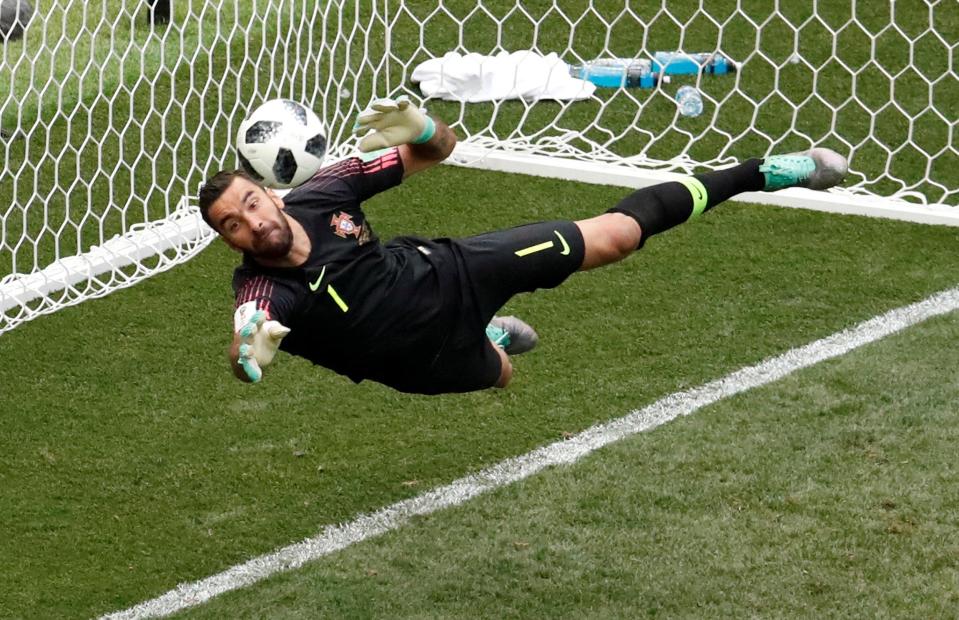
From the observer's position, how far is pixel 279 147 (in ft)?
17.0

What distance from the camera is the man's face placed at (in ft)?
16.5

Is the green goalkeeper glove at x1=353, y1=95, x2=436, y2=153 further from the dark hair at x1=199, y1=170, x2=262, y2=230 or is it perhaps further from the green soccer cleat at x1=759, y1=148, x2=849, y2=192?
the green soccer cleat at x1=759, y1=148, x2=849, y2=192

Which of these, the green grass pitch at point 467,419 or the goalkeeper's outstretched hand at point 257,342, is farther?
the green grass pitch at point 467,419

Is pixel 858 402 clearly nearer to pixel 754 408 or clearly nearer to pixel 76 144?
pixel 754 408

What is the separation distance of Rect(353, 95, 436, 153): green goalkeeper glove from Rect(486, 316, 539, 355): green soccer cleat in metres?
1.16

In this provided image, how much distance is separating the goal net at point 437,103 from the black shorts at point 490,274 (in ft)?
8.42

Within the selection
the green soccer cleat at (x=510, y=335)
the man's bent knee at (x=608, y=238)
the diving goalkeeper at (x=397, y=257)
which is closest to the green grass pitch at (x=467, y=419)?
the green soccer cleat at (x=510, y=335)

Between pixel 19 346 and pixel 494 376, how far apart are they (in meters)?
2.99

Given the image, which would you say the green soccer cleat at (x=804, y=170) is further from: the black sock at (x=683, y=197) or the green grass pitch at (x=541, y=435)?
the green grass pitch at (x=541, y=435)

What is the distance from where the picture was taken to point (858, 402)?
6754mm

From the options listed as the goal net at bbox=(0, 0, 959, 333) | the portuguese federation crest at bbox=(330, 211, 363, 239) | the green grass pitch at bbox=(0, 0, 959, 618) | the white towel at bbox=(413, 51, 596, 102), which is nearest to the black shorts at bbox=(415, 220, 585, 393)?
the portuguese federation crest at bbox=(330, 211, 363, 239)

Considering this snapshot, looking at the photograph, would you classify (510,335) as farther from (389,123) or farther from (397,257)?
(389,123)

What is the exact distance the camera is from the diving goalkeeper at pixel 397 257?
508cm

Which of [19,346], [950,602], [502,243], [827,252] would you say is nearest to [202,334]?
[19,346]
